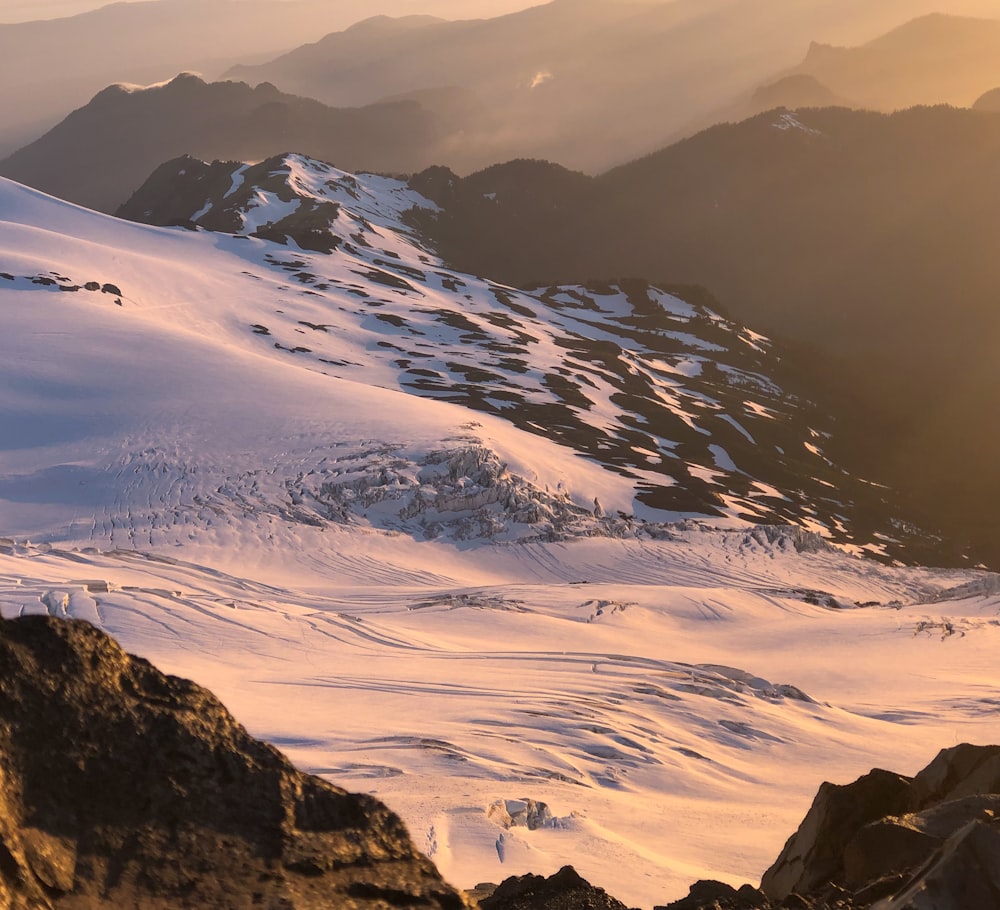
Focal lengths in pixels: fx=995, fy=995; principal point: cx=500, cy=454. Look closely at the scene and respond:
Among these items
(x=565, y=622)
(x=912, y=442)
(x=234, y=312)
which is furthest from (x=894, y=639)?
(x=912, y=442)

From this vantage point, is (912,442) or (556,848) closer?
(556,848)

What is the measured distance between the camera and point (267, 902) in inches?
273

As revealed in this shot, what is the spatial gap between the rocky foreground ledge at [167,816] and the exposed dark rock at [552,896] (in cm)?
224

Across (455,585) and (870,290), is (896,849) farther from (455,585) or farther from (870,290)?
(870,290)

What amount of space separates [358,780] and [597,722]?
7700 mm

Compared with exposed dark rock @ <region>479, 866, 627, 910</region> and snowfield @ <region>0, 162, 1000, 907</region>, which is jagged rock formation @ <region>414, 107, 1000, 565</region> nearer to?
snowfield @ <region>0, 162, 1000, 907</region>

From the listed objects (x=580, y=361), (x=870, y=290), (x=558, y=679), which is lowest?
(x=558, y=679)

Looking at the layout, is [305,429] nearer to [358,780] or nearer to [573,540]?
[573,540]

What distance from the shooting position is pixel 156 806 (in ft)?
24.2

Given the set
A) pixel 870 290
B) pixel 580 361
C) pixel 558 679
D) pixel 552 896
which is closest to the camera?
pixel 552 896

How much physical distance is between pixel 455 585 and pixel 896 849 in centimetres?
2972

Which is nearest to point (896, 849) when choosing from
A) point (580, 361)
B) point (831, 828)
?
point (831, 828)

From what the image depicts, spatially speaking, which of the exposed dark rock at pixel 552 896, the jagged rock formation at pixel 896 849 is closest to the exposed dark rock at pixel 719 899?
the jagged rock formation at pixel 896 849

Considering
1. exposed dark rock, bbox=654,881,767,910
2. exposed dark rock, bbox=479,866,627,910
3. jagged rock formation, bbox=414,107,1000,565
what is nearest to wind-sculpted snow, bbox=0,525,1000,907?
exposed dark rock, bbox=654,881,767,910
